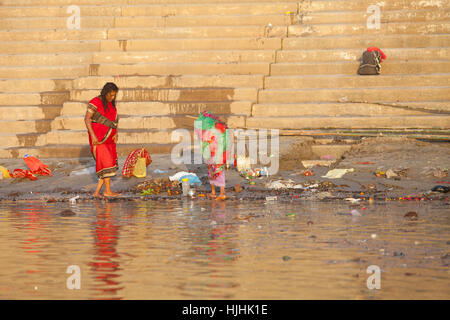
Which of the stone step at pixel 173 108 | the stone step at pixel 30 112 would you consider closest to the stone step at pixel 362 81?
the stone step at pixel 173 108

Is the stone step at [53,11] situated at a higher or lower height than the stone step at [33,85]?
higher

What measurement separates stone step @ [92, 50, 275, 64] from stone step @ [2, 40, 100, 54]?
92 cm

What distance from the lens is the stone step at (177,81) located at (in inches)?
588

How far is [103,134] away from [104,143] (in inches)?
5.7

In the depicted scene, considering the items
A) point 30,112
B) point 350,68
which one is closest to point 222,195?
point 350,68

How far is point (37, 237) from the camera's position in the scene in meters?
7.38

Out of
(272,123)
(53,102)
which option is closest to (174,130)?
(272,123)

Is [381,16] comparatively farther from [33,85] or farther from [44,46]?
[33,85]

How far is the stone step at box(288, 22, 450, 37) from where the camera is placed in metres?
16.1

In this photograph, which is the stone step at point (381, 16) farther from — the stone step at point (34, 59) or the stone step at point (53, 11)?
the stone step at point (34, 59)

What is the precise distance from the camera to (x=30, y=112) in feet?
49.4

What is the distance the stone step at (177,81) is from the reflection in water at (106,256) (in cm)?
619
